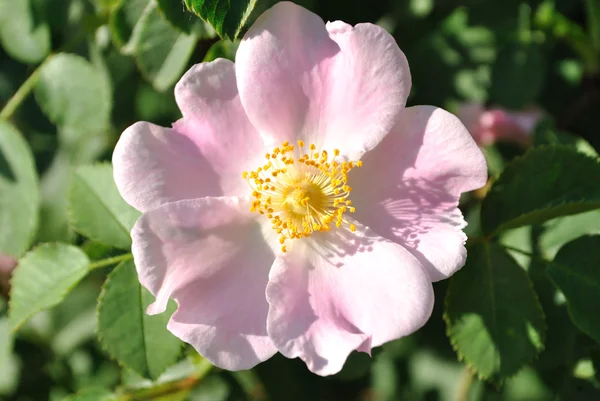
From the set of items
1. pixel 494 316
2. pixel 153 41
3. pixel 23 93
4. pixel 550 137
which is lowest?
pixel 494 316

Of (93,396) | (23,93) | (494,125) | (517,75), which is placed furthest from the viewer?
(494,125)

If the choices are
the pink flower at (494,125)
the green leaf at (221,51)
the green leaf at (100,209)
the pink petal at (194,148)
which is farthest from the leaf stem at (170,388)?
the pink flower at (494,125)

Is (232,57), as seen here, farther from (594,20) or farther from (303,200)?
(594,20)

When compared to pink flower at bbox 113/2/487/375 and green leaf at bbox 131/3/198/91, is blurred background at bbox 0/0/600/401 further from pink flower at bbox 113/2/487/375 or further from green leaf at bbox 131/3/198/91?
pink flower at bbox 113/2/487/375

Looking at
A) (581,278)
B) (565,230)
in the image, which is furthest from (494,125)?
(581,278)

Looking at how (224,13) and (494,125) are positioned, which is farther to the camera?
(494,125)

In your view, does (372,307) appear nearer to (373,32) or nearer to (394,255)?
(394,255)
